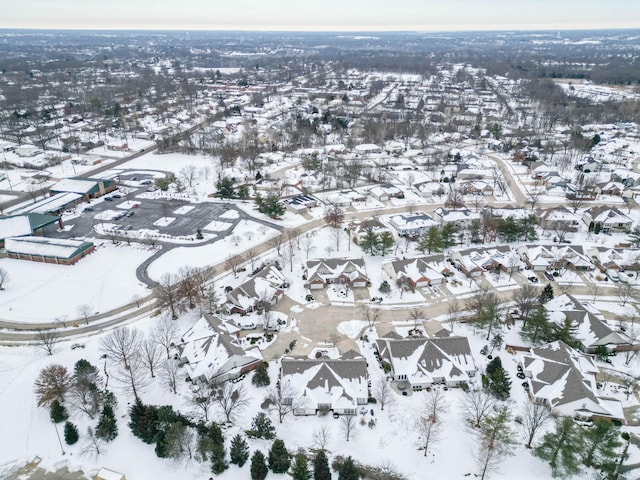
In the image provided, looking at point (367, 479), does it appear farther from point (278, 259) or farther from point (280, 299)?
point (278, 259)

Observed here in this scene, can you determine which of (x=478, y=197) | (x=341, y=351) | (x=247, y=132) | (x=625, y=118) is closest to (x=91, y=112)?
(x=247, y=132)

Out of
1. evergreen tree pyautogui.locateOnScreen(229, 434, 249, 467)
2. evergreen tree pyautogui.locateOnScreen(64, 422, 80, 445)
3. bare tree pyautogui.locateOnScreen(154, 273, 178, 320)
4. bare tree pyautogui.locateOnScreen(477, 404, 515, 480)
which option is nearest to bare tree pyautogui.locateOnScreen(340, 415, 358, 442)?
evergreen tree pyautogui.locateOnScreen(229, 434, 249, 467)

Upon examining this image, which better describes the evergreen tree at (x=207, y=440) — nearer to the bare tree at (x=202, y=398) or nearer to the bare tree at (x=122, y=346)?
the bare tree at (x=202, y=398)

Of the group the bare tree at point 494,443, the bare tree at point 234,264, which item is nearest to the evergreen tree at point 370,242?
the bare tree at point 234,264

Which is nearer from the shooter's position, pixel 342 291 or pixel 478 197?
pixel 342 291

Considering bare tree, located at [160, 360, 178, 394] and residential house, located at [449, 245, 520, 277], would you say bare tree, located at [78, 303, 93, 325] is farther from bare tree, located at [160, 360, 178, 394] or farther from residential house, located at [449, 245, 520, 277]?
residential house, located at [449, 245, 520, 277]
